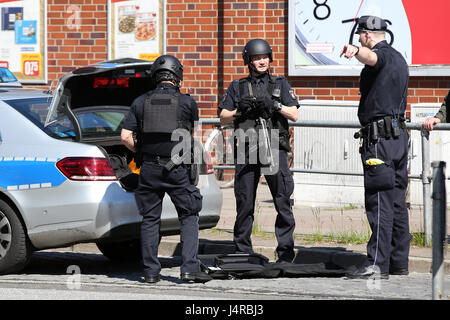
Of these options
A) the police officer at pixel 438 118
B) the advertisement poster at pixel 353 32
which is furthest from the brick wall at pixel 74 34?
the police officer at pixel 438 118

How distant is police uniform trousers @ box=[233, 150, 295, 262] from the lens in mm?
8414

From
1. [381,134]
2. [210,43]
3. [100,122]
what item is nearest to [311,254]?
[381,134]

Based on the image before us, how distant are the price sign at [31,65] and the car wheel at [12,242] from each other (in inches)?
323

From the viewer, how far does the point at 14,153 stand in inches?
316

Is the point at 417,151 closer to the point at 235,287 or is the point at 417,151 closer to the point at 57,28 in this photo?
the point at 235,287

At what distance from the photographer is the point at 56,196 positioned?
310 inches

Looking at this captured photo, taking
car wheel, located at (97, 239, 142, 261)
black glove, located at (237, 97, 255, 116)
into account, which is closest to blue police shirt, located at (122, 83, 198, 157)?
black glove, located at (237, 97, 255, 116)

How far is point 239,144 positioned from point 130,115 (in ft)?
3.40

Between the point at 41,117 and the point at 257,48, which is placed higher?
the point at 257,48

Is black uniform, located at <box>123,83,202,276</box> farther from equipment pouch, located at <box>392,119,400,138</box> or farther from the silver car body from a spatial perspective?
equipment pouch, located at <box>392,119,400,138</box>

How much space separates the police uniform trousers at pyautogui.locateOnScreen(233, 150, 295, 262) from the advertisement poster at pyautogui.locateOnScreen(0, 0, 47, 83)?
8073 millimetres

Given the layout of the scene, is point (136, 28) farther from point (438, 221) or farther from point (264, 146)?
point (438, 221)

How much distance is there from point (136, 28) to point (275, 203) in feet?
24.7

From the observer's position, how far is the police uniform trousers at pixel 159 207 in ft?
25.4
